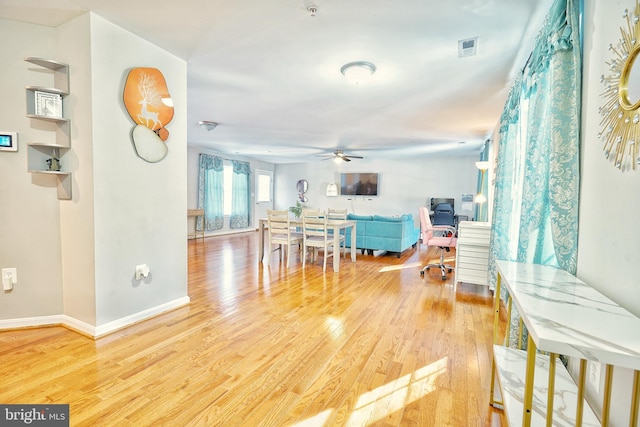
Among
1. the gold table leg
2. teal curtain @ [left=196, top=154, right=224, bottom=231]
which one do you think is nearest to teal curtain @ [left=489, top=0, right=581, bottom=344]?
the gold table leg

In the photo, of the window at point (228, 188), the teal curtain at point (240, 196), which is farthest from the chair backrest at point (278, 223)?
the teal curtain at point (240, 196)

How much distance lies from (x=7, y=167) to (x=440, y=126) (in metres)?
5.27

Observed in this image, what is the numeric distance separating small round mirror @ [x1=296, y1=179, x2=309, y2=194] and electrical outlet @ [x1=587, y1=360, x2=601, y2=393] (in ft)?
30.6

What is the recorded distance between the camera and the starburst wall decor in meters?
1.05

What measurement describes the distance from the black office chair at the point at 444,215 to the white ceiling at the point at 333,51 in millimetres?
3160

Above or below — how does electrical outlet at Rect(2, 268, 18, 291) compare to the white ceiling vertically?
below

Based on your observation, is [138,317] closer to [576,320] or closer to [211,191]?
[576,320]

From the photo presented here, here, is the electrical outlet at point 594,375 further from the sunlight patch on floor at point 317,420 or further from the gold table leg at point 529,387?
the sunlight patch on floor at point 317,420

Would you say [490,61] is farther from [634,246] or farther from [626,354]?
[626,354]

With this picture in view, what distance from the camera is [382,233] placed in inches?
221

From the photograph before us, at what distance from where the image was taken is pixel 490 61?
107 inches

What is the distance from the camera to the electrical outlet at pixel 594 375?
1.18 meters

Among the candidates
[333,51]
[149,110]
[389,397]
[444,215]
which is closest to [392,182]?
[444,215]

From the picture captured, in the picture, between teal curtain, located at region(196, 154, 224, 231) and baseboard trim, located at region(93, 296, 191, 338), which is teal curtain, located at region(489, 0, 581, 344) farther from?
teal curtain, located at region(196, 154, 224, 231)
